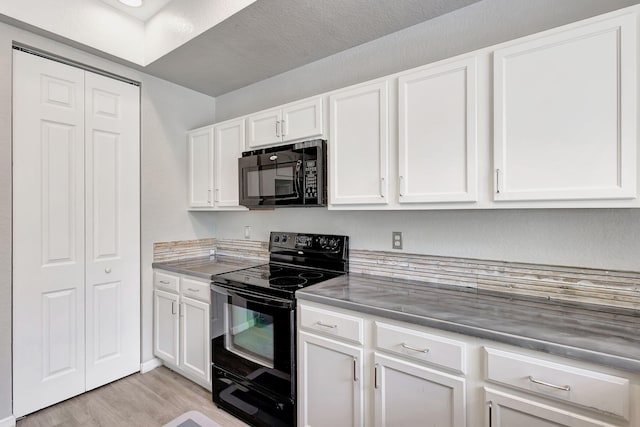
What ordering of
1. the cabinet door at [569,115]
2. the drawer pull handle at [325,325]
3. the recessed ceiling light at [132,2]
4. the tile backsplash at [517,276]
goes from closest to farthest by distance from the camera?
the cabinet door at [569,115] < the tile backsplash at [517,276] < the drawer pull handle at [325,325] < the recessed ceiling light at [132,2]

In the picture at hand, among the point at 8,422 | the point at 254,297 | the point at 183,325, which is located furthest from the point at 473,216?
the point at 8,422

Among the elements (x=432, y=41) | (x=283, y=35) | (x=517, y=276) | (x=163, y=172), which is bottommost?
(x=517, y=276)

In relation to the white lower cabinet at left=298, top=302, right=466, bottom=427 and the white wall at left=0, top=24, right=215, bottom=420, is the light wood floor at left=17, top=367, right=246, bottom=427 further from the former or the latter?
the white lower cabinet at left=298, top=302, right=466, bottom=427

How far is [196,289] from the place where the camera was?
2318 millimetres

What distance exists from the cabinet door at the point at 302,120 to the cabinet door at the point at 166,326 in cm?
157

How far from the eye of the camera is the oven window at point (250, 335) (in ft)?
6.16

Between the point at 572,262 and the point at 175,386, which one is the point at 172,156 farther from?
the point at 572,262

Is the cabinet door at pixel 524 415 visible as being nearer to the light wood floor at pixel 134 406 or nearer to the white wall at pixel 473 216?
the white wall at pixel 473 216

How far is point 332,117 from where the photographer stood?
6.50 feet

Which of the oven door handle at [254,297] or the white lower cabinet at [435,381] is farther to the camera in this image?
the oven door handle at [254,297]

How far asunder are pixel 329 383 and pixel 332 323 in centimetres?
32

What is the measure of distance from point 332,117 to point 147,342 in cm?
241

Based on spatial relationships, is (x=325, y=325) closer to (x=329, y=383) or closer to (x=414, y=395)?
(x=329, y=383)

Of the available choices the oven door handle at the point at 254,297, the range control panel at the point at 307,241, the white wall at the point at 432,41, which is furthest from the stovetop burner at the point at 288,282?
the white wall at the point at 432,41
